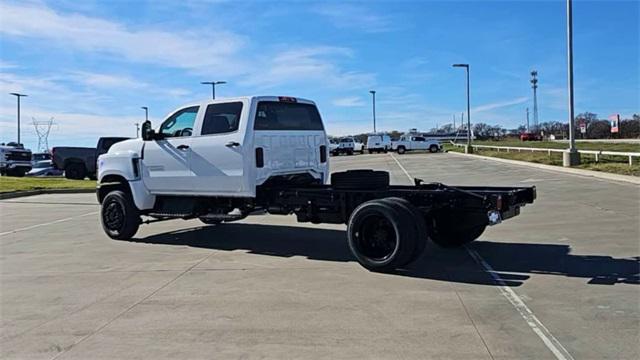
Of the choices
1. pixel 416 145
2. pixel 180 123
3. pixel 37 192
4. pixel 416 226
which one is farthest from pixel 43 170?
pixel 416 145

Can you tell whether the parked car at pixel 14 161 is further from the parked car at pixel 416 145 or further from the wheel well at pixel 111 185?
the parked car at pixel 416 145

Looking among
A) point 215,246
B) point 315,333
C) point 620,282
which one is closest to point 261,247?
point 215,246

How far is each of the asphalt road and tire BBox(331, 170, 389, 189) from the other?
1.04 metres

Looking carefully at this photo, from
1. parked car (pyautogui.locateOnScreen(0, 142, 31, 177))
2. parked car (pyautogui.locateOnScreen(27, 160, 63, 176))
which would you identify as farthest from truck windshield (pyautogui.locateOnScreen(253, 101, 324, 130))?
parked car (pyautogui.locateOnScreen(27, 160, 63, 176))

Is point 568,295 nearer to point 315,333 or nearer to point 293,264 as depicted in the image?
point 315,333

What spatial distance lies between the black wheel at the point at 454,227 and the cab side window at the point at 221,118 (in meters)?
3.21

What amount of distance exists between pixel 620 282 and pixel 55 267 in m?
7.25

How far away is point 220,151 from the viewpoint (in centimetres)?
905

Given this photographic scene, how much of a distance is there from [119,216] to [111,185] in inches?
24.8

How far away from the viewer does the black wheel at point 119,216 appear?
34.1ft

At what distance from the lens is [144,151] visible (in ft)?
33.6

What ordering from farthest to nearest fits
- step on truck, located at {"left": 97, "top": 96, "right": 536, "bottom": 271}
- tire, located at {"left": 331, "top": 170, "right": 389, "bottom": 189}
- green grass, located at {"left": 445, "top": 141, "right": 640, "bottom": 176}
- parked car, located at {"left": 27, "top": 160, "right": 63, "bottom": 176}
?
parked car, located at {"left": 27, "top": 160, "right": 63, "bottom": 176}
green grass, located at {"left": 445, "top": 141, "right": 640, "bottom": 176}
tire, located at {"left": 331, "top": 170, "right": 389, "bottom": 189}
step on truck, located at {"left": 97, "top": 96, "right": 536, "bottom": 271}

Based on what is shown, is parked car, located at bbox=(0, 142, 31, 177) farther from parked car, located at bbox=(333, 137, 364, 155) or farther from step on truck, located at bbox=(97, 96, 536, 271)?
parked car, located at bbox=(333, 137, 364, 155)

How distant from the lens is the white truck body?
29.2 ft
